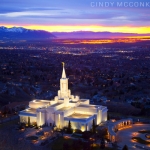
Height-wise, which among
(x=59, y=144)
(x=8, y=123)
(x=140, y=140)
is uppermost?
A: (x=8, y=123)

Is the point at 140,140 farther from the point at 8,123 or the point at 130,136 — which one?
the point at 8,123

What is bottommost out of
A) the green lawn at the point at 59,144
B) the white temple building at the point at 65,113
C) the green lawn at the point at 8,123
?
the green lawn at the point at 59,144

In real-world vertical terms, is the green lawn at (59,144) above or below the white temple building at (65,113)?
below

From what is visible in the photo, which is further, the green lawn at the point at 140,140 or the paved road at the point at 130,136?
the green lawn at the point at 140,140

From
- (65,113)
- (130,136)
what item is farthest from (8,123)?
(130,136)

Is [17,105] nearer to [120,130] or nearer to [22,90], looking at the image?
[22,90]

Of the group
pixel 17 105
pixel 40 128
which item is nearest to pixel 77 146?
pixel 40 128

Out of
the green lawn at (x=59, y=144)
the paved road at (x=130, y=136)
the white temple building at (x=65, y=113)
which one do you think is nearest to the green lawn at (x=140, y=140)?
the paved road at (x=130, y=136)

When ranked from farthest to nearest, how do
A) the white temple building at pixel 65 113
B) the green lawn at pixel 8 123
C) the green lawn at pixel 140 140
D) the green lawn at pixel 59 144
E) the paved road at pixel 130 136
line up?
1. the green lawn at pixel 8 123
2. the white temple building at pixel 65 113
3. the green lawn at pixel 140 140
4. the paved road at pixel 130 136
5. the green lawn at pixel 59 144

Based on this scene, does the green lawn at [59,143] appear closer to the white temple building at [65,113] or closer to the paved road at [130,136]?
the white temple building at [65,113]

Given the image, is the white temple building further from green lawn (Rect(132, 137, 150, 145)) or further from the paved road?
green lawn (Rect(132, 137, 150, 145))
